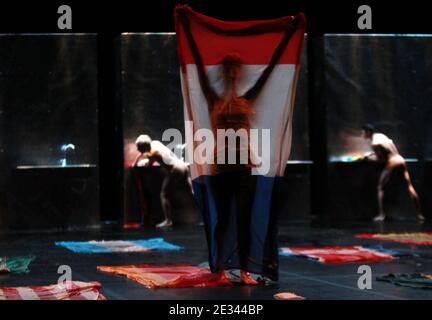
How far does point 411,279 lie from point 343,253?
2.51 meters

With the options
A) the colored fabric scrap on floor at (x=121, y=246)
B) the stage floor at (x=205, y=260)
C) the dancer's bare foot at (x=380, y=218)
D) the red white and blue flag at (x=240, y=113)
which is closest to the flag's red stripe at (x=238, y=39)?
the red white and blue flag at (x=240, y=113)

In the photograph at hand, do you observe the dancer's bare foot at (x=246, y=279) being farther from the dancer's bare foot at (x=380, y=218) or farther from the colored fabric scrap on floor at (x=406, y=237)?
the dancer's bare foot at (x=380, y=218)

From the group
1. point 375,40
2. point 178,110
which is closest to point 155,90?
point 178,110

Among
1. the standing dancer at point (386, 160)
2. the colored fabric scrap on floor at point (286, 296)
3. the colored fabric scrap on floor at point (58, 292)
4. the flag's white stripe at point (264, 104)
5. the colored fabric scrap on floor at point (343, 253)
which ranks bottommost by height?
the colored fabric scrap on floor at point (343, 253)

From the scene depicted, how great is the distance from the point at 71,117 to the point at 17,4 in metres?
2.27

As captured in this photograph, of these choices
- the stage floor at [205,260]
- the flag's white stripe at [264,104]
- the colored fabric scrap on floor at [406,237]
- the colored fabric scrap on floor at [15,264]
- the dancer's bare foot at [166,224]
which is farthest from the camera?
the dancer's bare foot at [166,224]

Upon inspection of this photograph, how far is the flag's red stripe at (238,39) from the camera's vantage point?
333 inches

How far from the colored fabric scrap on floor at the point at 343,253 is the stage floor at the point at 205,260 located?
219 mm

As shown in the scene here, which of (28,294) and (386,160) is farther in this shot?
(386,160)

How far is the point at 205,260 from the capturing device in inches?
400

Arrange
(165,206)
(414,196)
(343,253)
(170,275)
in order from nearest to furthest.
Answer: (170,275) < (343,253) < (165,206) < (414,196)

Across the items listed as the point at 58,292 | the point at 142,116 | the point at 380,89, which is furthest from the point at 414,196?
the point at 58,292

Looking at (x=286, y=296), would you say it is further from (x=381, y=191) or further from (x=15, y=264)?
(x=381, y=191)
